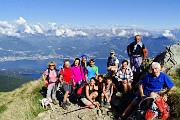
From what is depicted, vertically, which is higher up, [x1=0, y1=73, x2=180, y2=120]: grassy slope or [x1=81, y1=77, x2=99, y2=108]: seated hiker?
[x1=81, y1=77, x2=99, y2=108]: seated hiker

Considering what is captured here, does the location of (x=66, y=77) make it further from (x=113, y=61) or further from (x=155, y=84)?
(x=155, y=84)

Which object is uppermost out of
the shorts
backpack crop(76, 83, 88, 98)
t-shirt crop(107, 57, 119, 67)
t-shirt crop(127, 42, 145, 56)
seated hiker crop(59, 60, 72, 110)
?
t-shirt crop(127, 42, 145, 56)

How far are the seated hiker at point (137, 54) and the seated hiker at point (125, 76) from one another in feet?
7.08

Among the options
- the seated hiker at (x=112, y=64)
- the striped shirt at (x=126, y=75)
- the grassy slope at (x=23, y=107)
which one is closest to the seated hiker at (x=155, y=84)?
the grassy slope at (x=23, y=107)

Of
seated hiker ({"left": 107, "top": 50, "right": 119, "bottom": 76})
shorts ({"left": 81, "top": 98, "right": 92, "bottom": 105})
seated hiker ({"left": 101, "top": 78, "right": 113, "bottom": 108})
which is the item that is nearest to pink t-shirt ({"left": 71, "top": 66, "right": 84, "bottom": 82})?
shorts ({"left": 81, "top": 98, "right": 92, "bottom": 105})

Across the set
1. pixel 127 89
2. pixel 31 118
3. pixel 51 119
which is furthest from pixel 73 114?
pixel 127 89

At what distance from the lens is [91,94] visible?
15758 millimetres

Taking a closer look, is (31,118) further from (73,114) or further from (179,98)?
(179,98)

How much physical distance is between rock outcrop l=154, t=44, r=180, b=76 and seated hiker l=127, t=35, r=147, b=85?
2.12 m

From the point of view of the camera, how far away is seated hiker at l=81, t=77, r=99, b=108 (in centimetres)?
1552

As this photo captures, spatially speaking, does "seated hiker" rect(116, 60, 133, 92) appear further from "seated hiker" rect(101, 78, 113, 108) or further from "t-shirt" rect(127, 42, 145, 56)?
"t-shirt" rect(127, 42, 145, 56)

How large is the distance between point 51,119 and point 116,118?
12.6ft

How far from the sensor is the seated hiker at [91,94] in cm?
1552

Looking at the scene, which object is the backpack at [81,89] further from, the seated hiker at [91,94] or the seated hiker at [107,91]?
the seated hiker at [107,91]
